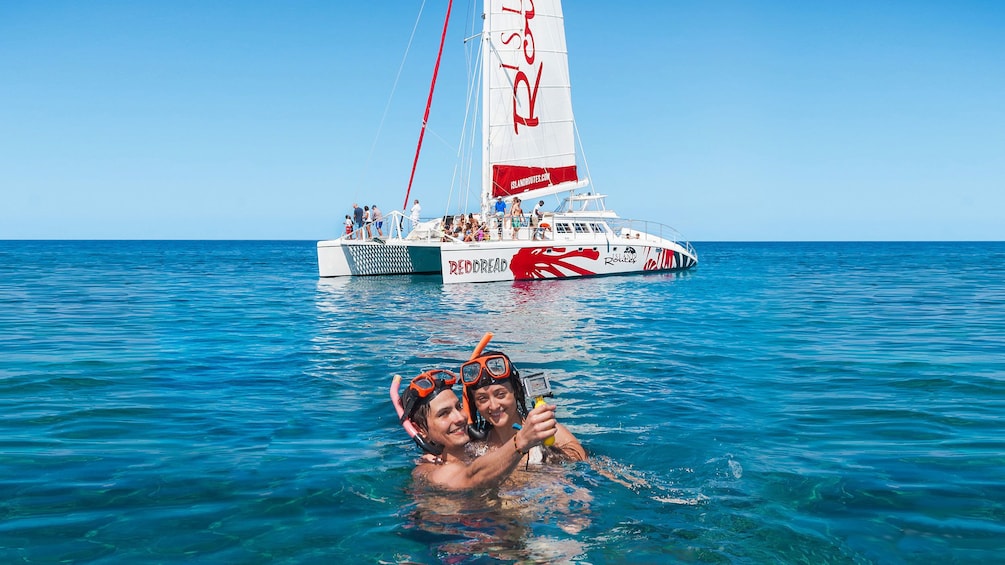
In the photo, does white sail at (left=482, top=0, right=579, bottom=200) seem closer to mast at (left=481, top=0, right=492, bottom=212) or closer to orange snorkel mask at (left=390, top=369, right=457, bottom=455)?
mast at (left=481, top=0, right=492, bottom=212)

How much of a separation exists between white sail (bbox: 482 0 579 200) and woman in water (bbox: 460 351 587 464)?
25.5 meters

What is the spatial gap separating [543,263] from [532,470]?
926 inches

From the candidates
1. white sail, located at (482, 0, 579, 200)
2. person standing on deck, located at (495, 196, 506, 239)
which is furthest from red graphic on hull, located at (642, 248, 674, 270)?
person standing on deck, located at (495, 196, 506, 239)

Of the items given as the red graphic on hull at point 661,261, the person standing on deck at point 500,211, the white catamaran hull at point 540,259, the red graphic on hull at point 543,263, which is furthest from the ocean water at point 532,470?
the red graphic on hull at point 661,261

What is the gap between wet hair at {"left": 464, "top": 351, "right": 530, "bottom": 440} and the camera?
4746mm

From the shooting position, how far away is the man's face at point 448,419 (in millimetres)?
4852

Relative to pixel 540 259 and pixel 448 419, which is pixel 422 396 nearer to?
pixel 448 419

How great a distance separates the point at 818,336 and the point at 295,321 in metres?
11.0

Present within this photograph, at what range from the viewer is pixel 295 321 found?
16.5m

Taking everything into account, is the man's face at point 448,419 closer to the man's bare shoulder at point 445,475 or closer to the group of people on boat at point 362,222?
the man's bare shoulder at point 445,475

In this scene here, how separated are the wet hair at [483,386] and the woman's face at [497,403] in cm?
3

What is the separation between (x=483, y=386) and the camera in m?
4.77

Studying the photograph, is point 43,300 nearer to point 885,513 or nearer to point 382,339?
point 382,339

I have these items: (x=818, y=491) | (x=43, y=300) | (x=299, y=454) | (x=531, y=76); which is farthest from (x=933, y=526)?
(x=531, y=76)
